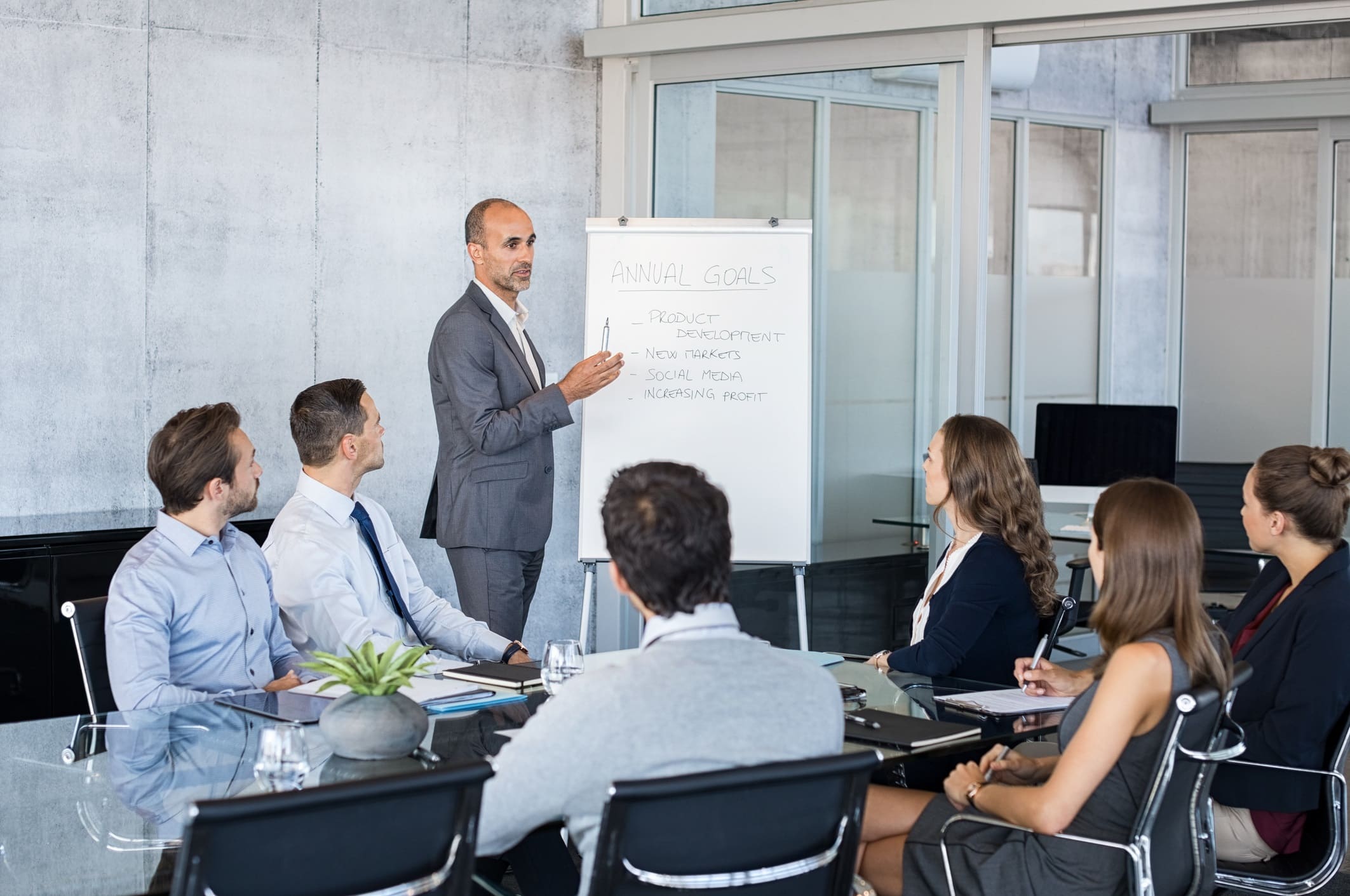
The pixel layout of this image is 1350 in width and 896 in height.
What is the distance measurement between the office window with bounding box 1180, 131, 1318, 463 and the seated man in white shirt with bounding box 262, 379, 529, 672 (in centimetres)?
657

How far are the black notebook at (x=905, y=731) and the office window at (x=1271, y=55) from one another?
699 centimetres

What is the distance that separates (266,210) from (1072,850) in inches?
168

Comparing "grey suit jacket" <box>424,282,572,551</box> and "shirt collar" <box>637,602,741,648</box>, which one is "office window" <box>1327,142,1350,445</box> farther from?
"shirt collar" <box>637,602,741,648</box>

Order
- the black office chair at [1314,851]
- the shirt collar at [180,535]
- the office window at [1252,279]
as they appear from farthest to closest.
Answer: the office window at [1252,279]
the shirt collar at [180,535]
the black office chair at [1314,851]

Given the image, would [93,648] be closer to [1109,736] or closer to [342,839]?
[342,839]

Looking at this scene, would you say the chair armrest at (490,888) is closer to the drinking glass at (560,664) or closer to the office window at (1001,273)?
the drinking glass at (560,664)

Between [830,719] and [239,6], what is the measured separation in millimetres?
4568

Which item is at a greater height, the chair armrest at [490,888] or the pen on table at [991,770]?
A: the pen on table at [991,770]

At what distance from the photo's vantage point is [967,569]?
131 inches

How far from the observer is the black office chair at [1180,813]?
7.38ft

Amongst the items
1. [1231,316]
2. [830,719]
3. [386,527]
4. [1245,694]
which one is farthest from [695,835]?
[1231,316]

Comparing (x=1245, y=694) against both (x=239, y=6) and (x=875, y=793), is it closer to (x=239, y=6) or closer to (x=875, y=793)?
(x=875, y=793)

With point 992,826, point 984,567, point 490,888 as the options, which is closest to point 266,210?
point 984,567

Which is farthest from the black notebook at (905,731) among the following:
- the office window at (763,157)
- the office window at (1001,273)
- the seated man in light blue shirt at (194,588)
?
the office window at (1001,273)
